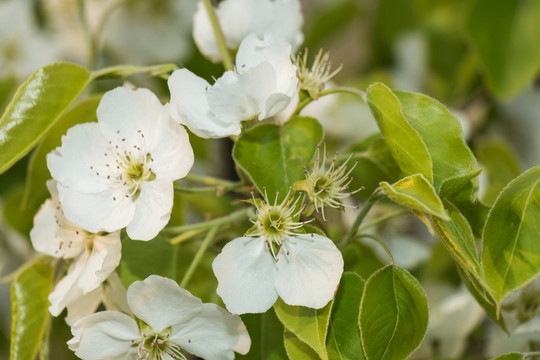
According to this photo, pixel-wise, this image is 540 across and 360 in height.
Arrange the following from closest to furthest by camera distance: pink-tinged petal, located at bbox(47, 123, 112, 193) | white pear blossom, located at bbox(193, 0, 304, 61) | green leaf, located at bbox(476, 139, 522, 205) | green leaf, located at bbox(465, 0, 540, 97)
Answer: pink-tinged petal, located at bbox(47, 123, 112, 193)
white pear blossom, located at bbox(193, 0, 304, 61)
green leaf, located at bbox(476, 139, 522, 205)
green leaf, located at bbox(465, 0, 540, 97)

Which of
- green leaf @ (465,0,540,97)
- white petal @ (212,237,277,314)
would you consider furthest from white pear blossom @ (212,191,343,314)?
green leaf @ (465,0,540,97)

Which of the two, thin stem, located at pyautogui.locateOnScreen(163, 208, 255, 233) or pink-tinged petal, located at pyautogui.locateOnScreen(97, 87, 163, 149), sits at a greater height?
pink-tinged petal, located at pyautogui.locateOnScreen(97, 87, 163, 149)

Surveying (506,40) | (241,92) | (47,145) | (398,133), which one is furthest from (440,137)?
(506,40)

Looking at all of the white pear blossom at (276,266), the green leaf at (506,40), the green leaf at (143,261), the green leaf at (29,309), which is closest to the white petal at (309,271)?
the white pear blossom at (276,266)

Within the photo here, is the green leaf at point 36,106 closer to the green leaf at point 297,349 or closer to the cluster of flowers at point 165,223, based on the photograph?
the cluster of flowers at point 165,223

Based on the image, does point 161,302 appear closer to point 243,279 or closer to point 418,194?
A: point 243,279

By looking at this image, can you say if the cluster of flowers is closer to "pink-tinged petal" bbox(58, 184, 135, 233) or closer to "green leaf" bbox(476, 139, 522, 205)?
"pink-tinged petal" bbox(58, 184, 135, 233)

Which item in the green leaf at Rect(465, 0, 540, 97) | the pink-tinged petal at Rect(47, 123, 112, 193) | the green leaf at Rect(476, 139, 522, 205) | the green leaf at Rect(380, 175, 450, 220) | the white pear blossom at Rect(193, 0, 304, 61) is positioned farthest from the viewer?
the green leaf at Rect(465, 0, 540, 97)
